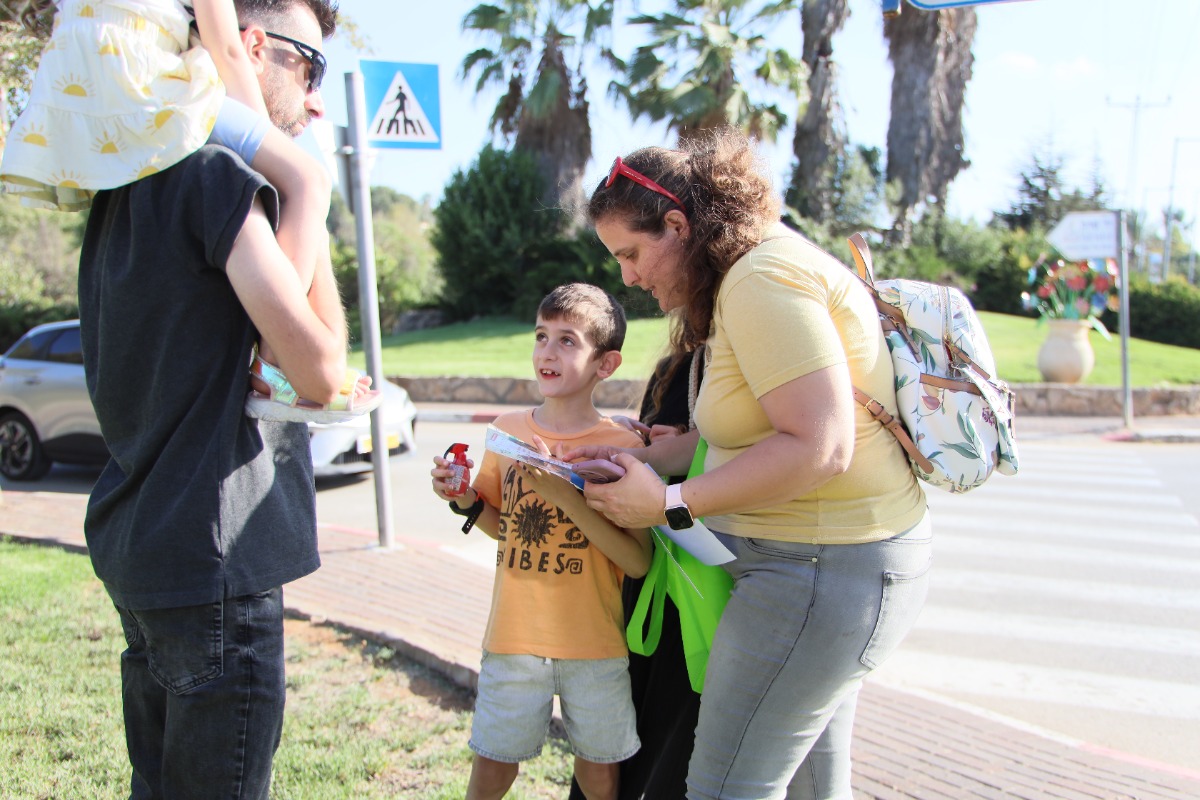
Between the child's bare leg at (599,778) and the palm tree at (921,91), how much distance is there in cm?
2449

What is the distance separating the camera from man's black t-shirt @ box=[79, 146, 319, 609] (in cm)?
156

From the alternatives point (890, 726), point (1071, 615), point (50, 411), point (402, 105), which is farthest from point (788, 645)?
point (50, 411)

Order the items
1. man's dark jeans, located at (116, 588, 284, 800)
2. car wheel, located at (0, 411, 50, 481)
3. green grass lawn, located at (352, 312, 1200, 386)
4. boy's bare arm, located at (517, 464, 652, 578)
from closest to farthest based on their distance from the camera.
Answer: man's dark jeans, located at (116, 588, 284, 800), boy's bare arm, located at (517, 464, 652, 578), car wheel, located at (0, 411, 50, 481), green grass lawn, located at (352, 312, 1200, 386)

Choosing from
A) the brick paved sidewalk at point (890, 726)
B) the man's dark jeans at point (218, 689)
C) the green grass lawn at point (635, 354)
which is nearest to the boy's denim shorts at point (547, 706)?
the man's dark jeans at point (218, 689)

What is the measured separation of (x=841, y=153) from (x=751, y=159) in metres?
24.3

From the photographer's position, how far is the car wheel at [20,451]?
30.8 feet

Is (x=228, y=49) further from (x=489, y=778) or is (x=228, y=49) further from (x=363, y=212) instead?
(x=363, y=212)

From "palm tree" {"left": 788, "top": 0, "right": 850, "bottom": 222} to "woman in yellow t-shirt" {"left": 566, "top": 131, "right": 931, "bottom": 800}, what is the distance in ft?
76.4

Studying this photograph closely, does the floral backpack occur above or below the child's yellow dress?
below

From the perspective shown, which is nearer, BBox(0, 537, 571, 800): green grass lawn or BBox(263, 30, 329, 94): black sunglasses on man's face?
BBox(263, 30, 329, 94): black sunglasses on man's face

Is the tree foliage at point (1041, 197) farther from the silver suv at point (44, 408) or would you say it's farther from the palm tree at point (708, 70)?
the silver suv at point (44, 408)

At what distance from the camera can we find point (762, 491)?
1.82m

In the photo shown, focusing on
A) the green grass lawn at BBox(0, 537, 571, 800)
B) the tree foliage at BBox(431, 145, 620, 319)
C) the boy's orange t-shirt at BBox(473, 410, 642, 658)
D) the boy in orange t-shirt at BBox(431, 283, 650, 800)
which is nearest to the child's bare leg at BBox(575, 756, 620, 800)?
the boy in orange t-shirt at BBox(431, 283, 650, 800)

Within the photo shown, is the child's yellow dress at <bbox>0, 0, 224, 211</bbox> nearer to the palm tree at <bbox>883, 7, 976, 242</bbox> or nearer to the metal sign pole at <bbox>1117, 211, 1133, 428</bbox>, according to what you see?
the metal sign pole at <bbox>1117, 211, 1133, 428</bbox>
